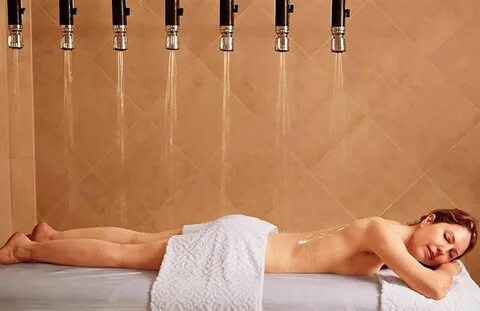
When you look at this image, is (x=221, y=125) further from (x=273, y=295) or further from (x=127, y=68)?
(x=273, y=295)

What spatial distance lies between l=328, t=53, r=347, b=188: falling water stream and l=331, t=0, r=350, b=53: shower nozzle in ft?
1.23

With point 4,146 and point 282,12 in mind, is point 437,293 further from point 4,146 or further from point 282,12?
point 4,146

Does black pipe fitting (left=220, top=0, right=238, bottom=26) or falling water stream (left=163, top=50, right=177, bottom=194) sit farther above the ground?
black pipe fitting (left=220, top=0, right=238, bottom=26)

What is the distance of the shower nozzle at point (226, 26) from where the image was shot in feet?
8.91

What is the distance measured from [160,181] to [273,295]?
47.5 inches

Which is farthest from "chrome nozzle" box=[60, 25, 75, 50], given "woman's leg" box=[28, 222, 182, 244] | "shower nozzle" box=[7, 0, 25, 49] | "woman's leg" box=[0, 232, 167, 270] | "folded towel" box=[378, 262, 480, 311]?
"folded towel" box=[378, 262, 480, 311]

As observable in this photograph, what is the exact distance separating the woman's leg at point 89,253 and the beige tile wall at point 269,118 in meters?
0.85

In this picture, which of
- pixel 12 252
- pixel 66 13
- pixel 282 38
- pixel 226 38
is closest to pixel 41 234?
pixel 12 252

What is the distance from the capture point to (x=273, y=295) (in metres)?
2.13

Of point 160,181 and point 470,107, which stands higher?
point 470,107

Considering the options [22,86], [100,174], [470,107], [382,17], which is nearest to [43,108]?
[22,86]

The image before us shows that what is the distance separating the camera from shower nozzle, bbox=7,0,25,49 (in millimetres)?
2750

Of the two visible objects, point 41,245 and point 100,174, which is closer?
point 41,245

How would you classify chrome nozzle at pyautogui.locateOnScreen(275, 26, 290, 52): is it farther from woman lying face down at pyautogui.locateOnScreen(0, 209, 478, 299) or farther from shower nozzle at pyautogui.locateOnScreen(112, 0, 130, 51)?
woman lying face down at pyautogui.locateOnScreen(0, 209, 478, 299)
